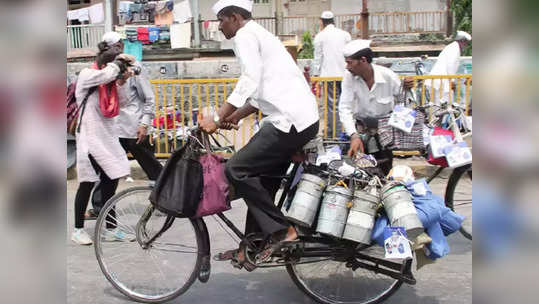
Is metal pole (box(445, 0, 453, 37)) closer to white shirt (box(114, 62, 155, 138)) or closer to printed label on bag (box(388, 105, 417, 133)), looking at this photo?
white shirt (box(114, 62, 155, 138))

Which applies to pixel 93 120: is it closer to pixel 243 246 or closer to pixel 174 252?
pixel 174 252

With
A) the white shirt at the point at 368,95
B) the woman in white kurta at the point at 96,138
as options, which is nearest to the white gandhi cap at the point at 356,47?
the white shirt at the point at 368,95

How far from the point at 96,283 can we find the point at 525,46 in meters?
3.74

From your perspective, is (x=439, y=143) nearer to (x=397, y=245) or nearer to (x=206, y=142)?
(x=397, y=245)

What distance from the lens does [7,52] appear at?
5.01 ft

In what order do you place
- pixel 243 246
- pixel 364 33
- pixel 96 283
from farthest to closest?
pixel 364 33
pixel 96 283
pixel 243 246

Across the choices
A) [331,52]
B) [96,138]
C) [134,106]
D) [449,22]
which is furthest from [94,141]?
[449,22]

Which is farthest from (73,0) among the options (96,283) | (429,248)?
(429,248)

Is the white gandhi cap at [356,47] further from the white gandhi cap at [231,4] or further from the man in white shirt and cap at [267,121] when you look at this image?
the white gandhi cap at [231,4]

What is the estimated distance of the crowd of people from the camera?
12.2ft

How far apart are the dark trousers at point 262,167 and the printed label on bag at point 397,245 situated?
637 mm

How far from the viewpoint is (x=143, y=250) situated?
4.20m

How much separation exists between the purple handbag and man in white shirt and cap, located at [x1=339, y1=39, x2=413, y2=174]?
1.27m

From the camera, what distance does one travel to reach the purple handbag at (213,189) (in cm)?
Answer: 374
